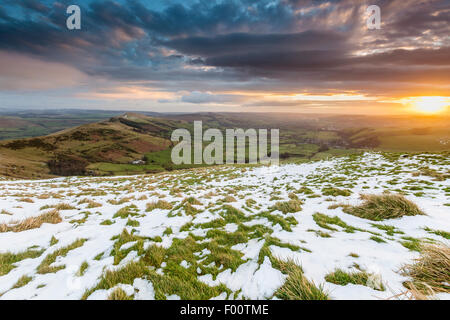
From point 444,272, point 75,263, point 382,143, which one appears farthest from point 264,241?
point 382,143

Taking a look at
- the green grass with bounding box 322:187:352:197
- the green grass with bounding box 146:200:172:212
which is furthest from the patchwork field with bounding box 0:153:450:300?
the green grass with bounding box 322:187:352:197

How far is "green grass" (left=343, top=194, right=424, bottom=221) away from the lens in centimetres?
653

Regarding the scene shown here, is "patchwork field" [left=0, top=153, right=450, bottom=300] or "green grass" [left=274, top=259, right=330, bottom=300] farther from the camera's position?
"patchwork field" [left=0, top=153, right=450, bottom=300]

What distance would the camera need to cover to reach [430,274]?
10.0 ft

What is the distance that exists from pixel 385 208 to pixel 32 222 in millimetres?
14547

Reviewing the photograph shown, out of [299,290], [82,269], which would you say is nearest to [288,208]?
[299,290]

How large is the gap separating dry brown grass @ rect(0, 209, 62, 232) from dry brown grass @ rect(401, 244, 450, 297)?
38.6ft

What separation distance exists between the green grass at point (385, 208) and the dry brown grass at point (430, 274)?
12.5 feet

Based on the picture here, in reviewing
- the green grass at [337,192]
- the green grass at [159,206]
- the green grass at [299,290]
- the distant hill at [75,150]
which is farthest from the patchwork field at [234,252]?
the distant hill at [75,150]

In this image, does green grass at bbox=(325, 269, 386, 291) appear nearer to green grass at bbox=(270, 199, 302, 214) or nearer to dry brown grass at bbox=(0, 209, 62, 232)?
green grass at bbox=(270, 199, 302, 214)

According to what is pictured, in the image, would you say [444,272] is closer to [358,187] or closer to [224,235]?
[224,235]

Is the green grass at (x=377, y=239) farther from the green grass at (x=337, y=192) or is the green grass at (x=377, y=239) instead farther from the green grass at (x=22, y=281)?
the green grass at (x=22, y=281)

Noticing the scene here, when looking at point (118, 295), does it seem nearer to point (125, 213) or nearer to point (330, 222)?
point (125, 213)

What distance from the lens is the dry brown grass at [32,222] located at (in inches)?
265
